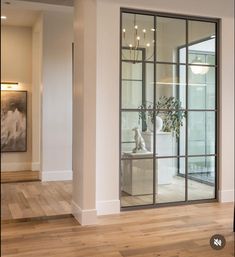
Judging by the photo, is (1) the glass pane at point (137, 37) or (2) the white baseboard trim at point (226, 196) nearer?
(1) the glass pane at point (137, 37)

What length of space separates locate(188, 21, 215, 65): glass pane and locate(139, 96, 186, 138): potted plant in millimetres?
572

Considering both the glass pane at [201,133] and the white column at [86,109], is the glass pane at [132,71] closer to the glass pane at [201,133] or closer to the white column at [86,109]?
the white column at [86,109]

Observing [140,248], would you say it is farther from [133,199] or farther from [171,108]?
[171,108]

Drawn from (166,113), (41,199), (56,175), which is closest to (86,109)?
(166,113)

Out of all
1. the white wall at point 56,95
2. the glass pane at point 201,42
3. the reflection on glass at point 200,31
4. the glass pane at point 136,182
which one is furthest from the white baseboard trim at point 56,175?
the reflection on glass at point 200,31

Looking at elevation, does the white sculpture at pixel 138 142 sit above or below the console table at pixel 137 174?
above

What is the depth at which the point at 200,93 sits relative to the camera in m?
4.11

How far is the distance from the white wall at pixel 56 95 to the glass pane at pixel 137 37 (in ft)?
6.70

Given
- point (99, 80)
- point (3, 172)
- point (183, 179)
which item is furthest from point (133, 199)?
point (3, 172)

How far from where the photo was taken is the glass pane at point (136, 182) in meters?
3.79

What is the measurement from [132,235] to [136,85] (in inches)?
64.9

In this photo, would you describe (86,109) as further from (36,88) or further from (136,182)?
(36,88)

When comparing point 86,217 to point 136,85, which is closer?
point 86,217

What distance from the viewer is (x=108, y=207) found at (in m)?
3.66
